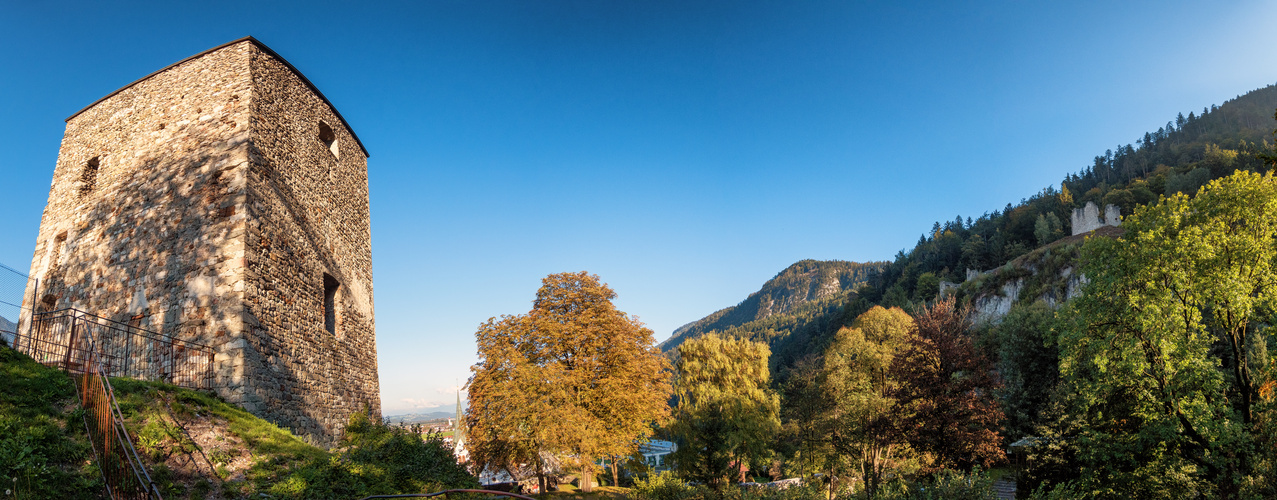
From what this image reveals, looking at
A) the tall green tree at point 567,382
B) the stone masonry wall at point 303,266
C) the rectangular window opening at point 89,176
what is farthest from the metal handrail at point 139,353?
the tall green tree at point 567,382

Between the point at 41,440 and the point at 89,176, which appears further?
the point at 89,176

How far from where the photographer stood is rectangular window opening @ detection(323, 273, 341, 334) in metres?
15.3

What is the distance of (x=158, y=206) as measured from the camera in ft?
42.2

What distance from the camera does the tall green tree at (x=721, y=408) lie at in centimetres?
2691

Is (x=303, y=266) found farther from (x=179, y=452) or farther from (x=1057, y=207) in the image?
(x=1057, y=207)

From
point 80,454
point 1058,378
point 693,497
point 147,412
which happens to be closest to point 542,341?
point 693,497

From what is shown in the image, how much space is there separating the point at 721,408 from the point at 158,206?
1006 inches

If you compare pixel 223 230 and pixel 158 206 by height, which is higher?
pixel 158 206

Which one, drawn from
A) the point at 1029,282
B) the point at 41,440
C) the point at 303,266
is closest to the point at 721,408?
the point at 303,266

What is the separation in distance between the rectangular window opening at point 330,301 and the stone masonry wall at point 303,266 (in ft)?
0.30

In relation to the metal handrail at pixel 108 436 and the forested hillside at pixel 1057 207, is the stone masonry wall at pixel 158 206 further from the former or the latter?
the forested hillside at pixel 1057 207

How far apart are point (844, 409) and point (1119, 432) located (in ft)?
28.9

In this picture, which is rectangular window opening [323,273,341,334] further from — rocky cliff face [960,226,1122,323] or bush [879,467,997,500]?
rocky cliff face [960,226,1122,323]

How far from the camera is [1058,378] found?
29.4 m
